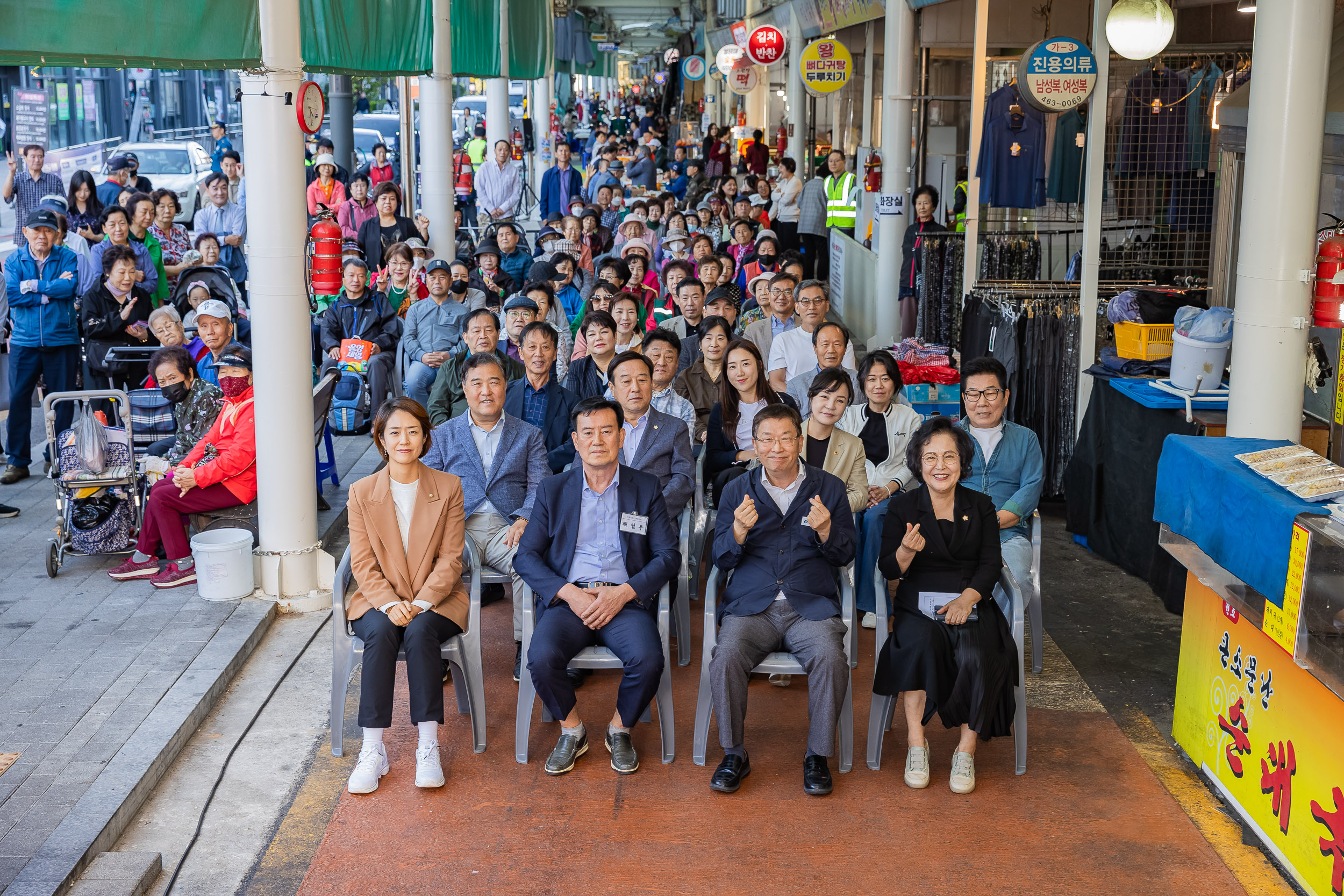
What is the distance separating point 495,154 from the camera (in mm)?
15656

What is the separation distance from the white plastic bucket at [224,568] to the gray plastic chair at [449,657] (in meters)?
1.54

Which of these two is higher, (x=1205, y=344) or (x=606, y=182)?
(x=606, y=182)

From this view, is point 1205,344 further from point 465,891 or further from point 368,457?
point 368,457

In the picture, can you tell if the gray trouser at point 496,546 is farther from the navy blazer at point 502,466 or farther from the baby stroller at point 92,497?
the baby stroller at point 92,497

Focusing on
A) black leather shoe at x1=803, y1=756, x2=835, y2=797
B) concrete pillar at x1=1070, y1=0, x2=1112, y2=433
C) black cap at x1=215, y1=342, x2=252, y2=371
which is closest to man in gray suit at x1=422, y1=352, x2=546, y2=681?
black cap at x1=215, y1=342, x2=252, y2=371

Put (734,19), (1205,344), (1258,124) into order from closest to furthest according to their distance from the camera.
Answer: (1258,124) < (1205,344) < (734,19)

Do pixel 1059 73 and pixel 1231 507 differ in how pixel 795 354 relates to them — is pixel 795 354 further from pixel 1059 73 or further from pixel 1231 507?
pixel 1231 507

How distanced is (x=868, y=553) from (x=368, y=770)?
8.55ft

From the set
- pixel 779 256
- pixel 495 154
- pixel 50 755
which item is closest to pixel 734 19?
pixel 495 154

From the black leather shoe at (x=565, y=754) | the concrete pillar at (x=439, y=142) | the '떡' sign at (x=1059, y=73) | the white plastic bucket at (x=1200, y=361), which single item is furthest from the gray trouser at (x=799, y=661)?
the concrete pillar at (x=439, y=142)

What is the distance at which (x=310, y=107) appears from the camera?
261 inches

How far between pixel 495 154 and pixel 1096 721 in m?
11.9

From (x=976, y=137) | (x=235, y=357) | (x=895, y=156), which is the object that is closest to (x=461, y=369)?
(x=235, y=357)

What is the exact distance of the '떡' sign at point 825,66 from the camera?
1591 centimetres
